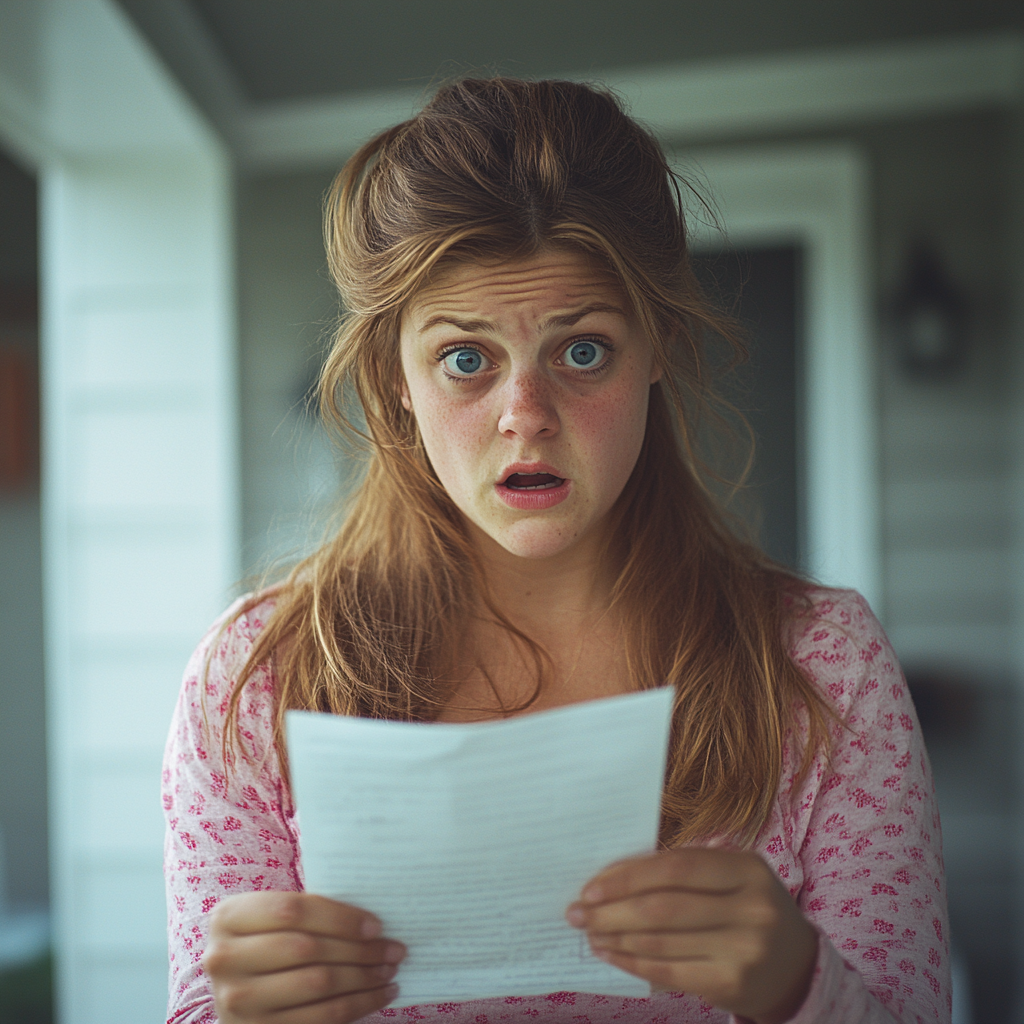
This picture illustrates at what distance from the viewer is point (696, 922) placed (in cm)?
67

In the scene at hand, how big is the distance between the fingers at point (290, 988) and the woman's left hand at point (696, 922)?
177 millimetres

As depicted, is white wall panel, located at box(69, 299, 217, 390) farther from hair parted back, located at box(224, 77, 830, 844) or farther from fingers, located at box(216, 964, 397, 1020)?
fingers, located at box(216, 964, 397, 1020)

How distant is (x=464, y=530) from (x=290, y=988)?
0.59 metres

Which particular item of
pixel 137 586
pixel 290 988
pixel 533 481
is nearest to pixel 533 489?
pixel 533 481

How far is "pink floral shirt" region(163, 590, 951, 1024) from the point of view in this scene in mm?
865

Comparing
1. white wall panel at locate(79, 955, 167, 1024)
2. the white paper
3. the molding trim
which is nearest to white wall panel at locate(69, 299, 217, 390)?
the molding trim

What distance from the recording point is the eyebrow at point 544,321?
0.93m

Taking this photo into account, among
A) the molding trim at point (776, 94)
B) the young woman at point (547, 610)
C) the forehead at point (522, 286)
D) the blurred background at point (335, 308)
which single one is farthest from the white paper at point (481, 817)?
the molding trim at point (776, 94)

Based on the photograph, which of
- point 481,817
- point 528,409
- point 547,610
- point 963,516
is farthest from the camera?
point 963,516

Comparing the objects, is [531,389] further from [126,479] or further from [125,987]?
[125,987]

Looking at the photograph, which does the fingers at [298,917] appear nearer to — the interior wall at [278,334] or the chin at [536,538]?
the chin at [536,538]

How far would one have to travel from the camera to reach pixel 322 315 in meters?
3.18

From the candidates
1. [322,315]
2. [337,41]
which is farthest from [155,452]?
[337,41]

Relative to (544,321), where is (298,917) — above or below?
below
